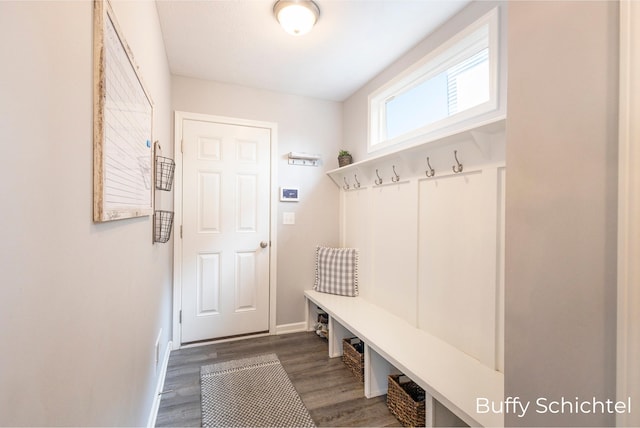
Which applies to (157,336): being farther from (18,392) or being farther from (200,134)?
(200,134)

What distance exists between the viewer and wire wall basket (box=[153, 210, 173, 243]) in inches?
65.3

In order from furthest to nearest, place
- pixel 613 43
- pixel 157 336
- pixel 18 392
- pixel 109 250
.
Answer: pixel 157 336, pixel 109 250, pixel 613 43, pixel 18 392

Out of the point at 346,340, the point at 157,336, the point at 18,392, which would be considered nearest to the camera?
the point at 18,392

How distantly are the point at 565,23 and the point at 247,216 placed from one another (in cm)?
252

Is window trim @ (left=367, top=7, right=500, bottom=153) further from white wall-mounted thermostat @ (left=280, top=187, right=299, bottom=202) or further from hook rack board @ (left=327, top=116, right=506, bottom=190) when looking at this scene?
white wall-mounted thermostat @ (left=280, top=187, right=299, bottom=202)

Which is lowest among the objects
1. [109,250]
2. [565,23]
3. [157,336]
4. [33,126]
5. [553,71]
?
[157,336]

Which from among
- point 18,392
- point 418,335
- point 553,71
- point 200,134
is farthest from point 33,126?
point 200,134

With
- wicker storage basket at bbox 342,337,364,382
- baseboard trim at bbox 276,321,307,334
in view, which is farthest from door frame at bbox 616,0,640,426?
baseboard trim at bbox 276,321,307,334

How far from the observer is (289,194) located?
2.88m

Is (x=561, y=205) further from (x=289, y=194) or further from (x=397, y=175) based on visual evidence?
(x=289, y=194)

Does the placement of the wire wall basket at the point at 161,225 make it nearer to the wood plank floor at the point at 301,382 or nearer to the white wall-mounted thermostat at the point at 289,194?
the wood plank floor at the point at 301,382

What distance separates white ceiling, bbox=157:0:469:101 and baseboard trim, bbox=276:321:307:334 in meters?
2.45

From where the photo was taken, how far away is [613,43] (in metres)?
0.58

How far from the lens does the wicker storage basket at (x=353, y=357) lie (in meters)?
2.05
